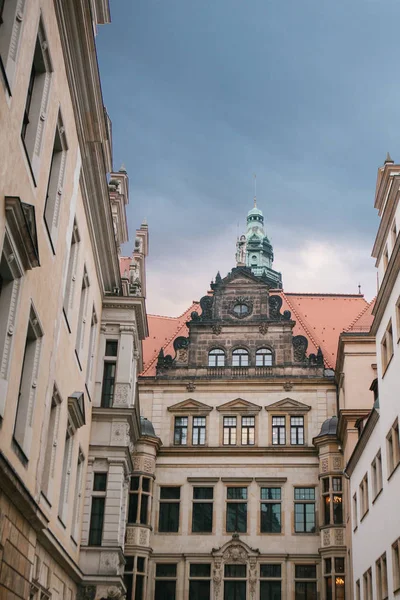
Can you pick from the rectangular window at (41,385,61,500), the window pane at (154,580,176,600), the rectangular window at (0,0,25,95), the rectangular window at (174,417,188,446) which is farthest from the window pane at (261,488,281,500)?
the rectangular window at (0,0,25,95)

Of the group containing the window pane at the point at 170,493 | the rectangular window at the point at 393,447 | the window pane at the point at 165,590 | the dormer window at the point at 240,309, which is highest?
the dormer window at the point at 240,309

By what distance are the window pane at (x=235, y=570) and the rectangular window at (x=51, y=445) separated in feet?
65.7

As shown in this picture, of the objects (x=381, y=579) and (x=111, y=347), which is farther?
(x=111, y=347)

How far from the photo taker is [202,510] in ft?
123

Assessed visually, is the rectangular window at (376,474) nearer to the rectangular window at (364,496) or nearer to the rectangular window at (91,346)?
the rectangular window at (364,496)

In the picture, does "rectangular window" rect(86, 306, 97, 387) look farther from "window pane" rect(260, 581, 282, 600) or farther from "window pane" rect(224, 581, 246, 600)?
"window pane" rect(260, 581, 282, 600)

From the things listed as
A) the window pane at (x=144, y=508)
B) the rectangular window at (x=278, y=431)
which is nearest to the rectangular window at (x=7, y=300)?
the window pane at (x=144, y=508)

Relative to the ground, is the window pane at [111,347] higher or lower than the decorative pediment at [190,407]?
lower

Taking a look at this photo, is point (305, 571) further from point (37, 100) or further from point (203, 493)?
point (37, 100)

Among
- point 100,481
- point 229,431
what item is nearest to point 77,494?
point 100,481

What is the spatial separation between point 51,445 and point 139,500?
19.2 m

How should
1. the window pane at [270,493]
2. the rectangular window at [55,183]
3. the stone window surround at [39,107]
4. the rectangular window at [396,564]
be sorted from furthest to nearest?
the window pane at [270,493] < the rectangular window at [396,564] < the rectangular window at [55,183] < the stone window surround at [39,107]

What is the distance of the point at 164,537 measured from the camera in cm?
3691

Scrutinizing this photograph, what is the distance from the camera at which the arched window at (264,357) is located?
39.5 meters
